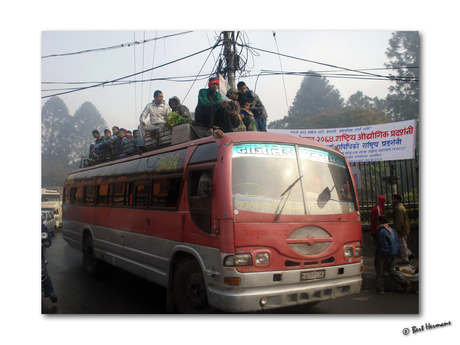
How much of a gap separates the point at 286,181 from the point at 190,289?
1783 mm

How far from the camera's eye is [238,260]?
139 inches

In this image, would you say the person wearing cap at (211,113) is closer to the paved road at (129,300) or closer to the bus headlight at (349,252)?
the bus headlight at (349,252)

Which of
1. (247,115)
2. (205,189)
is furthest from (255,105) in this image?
(205,189)

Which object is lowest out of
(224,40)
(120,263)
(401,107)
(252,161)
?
(120,263)

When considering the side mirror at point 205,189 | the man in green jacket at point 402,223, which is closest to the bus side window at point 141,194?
the side mirror at point 205,189

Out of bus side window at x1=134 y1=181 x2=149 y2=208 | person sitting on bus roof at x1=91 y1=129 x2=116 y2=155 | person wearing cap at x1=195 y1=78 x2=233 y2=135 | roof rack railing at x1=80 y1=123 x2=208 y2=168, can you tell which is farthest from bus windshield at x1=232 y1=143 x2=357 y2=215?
person sitting on bus roof at x1=91 y1=129 x2=116 y2=155

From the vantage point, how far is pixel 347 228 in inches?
165

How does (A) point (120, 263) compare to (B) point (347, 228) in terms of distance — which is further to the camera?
(A) point (120, 263)

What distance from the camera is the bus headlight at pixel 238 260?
11.6 ft

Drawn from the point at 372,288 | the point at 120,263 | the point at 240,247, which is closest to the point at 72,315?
the point at 120,263

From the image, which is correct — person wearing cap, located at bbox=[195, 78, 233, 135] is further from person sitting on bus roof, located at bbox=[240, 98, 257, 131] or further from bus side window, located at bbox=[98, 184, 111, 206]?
bus side window, located at bbox=[98, 184, 111, 206]

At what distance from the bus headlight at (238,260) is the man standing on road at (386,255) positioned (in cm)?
338

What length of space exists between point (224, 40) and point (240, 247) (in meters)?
5.20

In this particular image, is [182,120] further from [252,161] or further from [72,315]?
[72,315]
